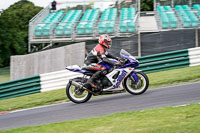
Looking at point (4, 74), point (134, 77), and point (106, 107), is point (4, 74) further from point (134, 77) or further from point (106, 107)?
point (106, 107)

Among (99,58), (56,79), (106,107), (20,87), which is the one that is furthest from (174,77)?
(20,87)

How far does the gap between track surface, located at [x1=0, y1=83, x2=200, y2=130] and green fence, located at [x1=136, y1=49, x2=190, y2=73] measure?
11.7ft

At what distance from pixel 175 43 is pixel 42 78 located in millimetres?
6014

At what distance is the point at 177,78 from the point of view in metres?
9.95

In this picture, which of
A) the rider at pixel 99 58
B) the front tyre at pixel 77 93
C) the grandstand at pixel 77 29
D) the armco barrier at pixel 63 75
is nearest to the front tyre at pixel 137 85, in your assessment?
the rider at pixel 99 58

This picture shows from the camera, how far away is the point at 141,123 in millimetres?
5227

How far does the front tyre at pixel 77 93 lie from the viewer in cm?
840

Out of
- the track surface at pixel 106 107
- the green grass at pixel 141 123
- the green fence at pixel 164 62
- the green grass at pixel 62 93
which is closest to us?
the green grass at pixel 141 123

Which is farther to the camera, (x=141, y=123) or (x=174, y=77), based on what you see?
(x=174, y=77)

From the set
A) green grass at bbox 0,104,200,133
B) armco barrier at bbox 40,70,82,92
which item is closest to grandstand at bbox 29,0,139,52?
armco barrier at bbox 40,70,82,92

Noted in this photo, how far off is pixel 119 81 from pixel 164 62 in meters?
4.36

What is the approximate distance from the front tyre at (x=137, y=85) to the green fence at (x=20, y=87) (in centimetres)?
467

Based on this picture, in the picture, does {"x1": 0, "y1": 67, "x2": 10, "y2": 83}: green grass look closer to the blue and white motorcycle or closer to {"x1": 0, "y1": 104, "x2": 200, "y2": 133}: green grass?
the blue and white motorcycle

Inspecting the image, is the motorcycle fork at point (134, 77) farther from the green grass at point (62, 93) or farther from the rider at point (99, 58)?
the green grass at point (62, 93)
